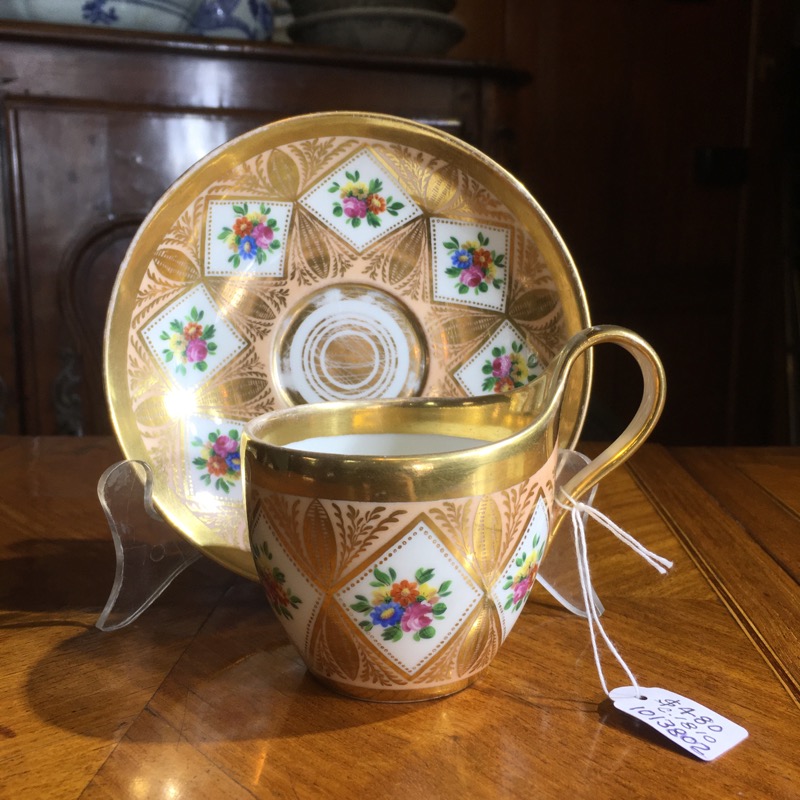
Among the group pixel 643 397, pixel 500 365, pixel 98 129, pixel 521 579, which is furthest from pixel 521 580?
pixel 98 129

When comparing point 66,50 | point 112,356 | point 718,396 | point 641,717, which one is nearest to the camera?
point 641,717

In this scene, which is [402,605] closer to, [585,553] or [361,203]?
[585,553]

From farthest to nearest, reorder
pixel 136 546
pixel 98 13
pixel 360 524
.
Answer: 1. pixel 98 13
2. pixel 136 546
3. pixel 360 524

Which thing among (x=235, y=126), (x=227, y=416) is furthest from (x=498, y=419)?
(x=235, y=126)

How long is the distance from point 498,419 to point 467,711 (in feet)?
0.48

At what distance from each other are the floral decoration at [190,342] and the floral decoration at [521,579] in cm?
26

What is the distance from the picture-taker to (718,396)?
190 centimetres

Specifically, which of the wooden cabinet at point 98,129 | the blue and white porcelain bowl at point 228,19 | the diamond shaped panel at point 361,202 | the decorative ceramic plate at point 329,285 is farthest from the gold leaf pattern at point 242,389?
the blue and white porcelain bowl at point 228,19

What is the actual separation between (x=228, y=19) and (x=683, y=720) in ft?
3.91

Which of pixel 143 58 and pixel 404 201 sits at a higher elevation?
pixel 143 58

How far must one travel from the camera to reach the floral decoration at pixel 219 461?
534mm

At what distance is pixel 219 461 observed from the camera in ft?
1.76

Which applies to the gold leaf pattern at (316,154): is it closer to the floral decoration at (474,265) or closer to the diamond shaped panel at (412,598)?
the floral decoration at (474,265)

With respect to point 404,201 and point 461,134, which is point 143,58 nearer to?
point 461,134
